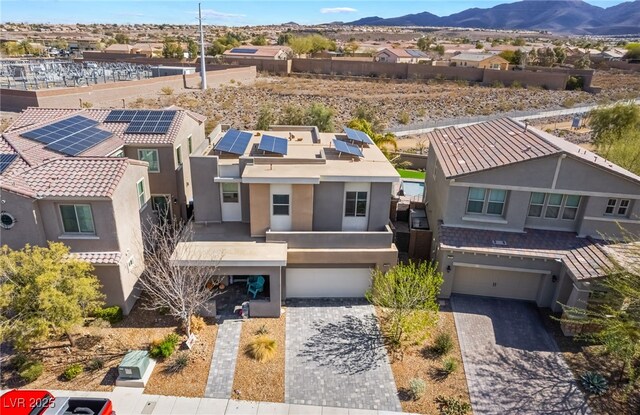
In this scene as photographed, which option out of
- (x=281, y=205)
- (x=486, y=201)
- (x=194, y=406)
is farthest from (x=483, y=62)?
(x=194, y=406)

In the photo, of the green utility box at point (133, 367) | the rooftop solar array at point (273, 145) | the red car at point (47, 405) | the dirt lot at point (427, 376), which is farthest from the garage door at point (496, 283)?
the red car at point (47, 405)

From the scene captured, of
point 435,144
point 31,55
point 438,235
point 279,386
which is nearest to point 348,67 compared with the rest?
point 31,55

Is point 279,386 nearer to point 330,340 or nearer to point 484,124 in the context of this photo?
point 330,340

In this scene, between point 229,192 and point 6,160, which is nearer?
point 6,160

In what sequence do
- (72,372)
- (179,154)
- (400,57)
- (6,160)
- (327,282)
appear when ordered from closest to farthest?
(72,372) → (6,160) → (327,282) → (179,154) → (400,57)

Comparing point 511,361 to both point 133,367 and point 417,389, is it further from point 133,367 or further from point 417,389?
point 133,367
